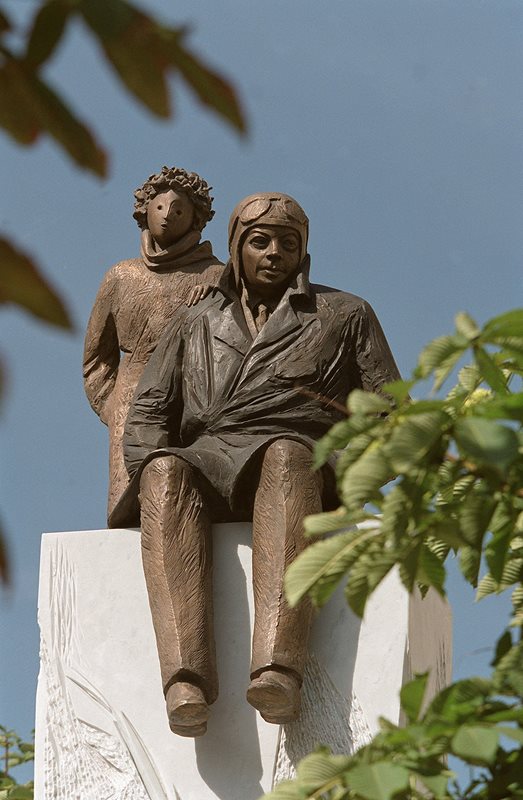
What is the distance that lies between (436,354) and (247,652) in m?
2.70

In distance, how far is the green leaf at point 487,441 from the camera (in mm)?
2510

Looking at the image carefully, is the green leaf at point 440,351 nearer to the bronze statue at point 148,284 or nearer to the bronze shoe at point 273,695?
the bronze shoe at point 273,695

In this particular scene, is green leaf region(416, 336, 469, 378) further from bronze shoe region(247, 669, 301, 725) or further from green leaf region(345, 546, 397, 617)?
bronze shoe region(247, 669, 301, 725)

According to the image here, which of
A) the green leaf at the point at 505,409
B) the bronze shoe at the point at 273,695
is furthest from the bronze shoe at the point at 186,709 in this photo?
the green leaf at the point at 505,409

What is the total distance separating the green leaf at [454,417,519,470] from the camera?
2510mm

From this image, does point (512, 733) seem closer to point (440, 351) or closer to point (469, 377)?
point (440, 351)

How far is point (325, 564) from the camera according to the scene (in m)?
2.96

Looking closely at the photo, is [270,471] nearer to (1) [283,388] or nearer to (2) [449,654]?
(1) [283,388]

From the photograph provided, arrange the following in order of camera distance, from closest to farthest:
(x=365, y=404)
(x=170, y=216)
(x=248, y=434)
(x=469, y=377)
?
(x=365, y=404), (x=469, y=377), (x=248, y=434), (x=170, y=216)

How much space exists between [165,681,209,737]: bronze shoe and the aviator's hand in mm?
1732

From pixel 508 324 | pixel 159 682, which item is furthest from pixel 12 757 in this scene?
pixel 508 324

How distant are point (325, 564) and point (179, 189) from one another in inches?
155

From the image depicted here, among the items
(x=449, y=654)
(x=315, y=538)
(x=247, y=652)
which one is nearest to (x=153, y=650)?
(x=247, y=652)

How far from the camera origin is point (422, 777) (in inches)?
111
